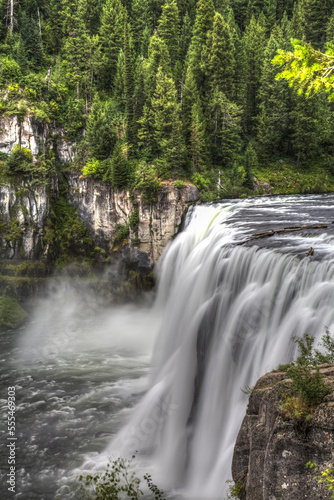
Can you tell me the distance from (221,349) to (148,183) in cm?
1486

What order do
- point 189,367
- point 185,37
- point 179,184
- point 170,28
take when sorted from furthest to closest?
point 185,37, point 170,28, point 179,184, point 189,367

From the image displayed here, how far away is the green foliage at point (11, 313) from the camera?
22.7 meters

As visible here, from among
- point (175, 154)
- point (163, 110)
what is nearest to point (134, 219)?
point (175, 154)

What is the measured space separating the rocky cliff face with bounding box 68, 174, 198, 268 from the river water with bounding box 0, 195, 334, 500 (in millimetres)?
3962

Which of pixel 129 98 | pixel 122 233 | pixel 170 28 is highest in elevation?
pixel 170 28

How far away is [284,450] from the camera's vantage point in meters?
4.70

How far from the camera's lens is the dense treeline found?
26.5m

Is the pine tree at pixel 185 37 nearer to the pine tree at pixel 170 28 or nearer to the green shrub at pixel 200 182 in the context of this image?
the pine tree at pixel 170 28

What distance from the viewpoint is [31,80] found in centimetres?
2934

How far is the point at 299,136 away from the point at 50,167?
20.9 metres

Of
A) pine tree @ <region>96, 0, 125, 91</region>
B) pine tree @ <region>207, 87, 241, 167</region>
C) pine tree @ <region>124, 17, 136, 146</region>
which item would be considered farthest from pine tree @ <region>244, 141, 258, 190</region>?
pine tree @ <region>96, 0, 125, 91</region>

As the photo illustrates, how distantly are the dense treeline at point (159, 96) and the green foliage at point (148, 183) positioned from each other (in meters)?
0.20

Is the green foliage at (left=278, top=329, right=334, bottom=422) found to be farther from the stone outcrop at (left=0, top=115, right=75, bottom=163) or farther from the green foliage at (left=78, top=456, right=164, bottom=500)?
the stone outcrop at (left=0, top=115, right=75, bottom=163)

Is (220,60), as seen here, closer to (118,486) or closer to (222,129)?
(222,129)
